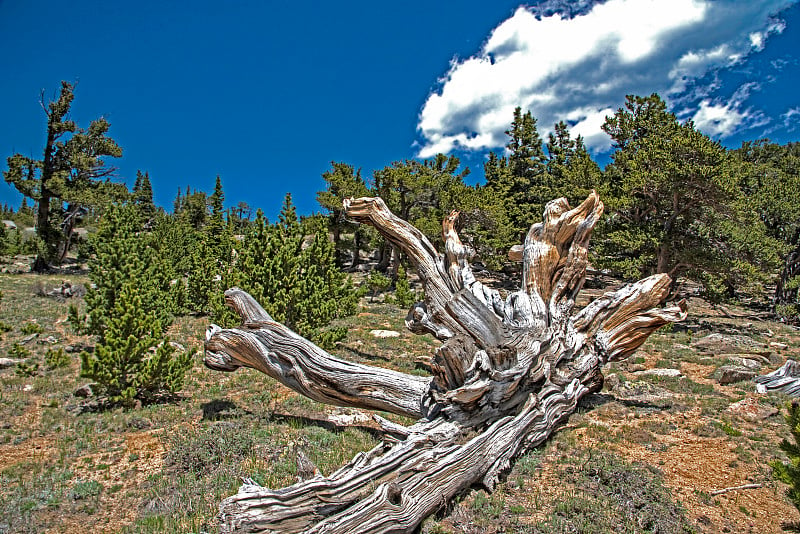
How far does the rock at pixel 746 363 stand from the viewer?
38.2 ft

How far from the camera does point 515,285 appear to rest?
35.6m

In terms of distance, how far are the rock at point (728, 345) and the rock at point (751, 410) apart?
21.9ft

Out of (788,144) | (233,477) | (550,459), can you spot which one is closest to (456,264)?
(550,459)

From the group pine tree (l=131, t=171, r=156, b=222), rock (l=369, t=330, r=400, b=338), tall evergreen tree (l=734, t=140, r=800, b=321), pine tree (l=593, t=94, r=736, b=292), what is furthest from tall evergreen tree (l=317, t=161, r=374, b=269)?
pine tree (l=131, t=171, r=156, b=222)

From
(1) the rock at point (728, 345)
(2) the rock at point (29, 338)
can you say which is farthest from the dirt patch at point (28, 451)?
(1) the rock at point (728, 345)

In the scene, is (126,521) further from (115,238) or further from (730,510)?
(115,238)

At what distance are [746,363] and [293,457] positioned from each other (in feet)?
41.8

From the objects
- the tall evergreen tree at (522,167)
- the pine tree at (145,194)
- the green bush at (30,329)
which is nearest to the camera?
the green bush at (30,329)

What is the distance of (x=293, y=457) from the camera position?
6699mm

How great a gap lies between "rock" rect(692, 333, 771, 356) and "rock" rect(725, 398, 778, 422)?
263 inches

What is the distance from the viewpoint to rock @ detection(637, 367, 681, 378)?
39.3 feet

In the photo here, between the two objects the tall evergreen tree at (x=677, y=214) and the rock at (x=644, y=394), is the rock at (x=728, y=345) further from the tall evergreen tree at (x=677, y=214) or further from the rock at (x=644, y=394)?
the rock at (x=644, y=394)

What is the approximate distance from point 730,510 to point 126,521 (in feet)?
24.5

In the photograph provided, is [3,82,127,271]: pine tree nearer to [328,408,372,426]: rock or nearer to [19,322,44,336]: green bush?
[19,322,44,336]: green bush
